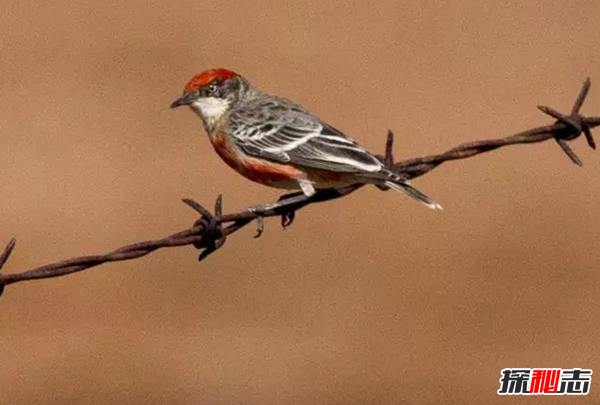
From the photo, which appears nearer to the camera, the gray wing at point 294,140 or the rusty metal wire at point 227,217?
the rusty metal wire at point 227,217

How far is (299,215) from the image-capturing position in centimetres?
1858

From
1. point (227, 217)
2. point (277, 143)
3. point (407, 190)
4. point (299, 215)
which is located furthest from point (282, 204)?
point (299, 215)

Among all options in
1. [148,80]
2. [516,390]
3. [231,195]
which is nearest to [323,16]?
[148,80]

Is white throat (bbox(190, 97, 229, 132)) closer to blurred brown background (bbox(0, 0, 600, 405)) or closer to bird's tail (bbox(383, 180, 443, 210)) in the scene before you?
bird's tail (bbox(383, 180, 443, 210))

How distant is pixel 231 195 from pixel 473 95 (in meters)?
4.24

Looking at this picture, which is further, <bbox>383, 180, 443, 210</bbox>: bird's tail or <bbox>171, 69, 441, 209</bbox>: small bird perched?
<bbox>171, 69, 441, 209</bbox>: small bird perched

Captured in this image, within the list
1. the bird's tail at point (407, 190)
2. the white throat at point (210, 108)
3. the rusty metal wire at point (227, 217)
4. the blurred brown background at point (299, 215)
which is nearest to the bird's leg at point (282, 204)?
the rusty metal wire at point (227, 217)

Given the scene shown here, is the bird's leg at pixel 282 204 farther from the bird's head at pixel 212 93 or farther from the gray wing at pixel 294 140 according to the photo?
the bird's head at pixel 212 93

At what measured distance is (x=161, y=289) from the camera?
18.0m

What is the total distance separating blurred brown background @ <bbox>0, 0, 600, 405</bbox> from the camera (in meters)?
16.8

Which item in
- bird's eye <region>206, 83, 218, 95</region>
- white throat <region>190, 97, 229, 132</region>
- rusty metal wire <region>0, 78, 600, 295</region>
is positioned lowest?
rusty metal wire <region>0, 78, 600, 295</region>

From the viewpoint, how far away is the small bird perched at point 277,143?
9.88 metres

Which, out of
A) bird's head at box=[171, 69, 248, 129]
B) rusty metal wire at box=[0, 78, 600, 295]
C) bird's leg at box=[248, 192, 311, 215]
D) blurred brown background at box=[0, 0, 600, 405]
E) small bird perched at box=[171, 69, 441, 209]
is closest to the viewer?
rusty metal wire at box=[0, 78, 600, 295]

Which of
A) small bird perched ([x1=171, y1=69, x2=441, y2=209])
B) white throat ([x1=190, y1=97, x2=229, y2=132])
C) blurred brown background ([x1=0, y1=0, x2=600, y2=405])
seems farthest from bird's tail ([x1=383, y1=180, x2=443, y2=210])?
blurred brown background ([x1=0, y1=0, x2=600, y2=405])
